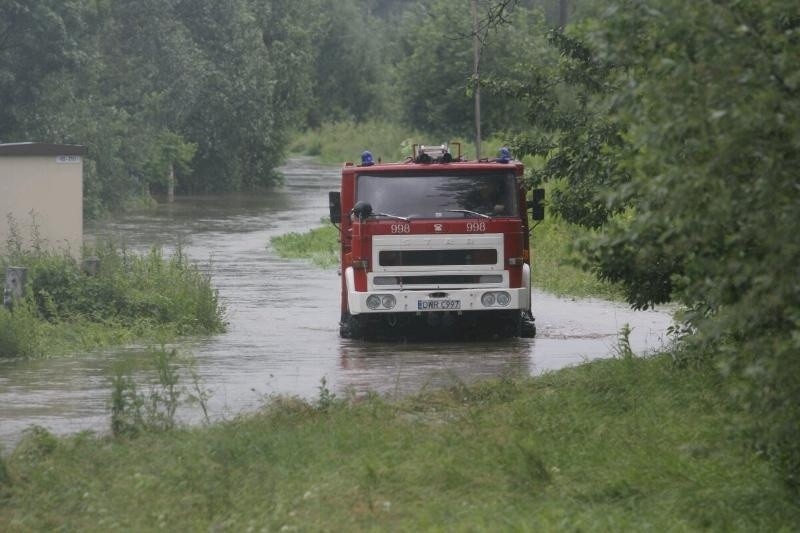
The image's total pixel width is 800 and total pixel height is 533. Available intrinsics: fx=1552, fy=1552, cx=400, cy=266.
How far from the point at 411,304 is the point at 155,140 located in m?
35.2

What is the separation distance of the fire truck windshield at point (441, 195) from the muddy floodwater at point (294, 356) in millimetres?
1631

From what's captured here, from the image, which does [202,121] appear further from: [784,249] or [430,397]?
[784,249]

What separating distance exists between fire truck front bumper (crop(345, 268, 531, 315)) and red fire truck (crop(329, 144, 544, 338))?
12 millimetres

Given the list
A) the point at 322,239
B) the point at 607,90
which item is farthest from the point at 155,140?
the point at 607,90

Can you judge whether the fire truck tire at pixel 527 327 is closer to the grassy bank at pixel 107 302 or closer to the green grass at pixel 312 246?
the grassy bank at pixel 107 302

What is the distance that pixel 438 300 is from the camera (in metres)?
17.9

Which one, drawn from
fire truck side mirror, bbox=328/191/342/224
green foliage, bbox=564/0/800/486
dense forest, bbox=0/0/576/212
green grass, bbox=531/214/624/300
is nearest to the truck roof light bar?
fire truck side mirror, bbox=328/191/342/224

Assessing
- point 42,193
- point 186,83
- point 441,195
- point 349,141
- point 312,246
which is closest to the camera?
point 441,195

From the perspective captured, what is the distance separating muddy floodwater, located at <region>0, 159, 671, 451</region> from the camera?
45.6ft

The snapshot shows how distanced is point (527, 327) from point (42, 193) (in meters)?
6.87

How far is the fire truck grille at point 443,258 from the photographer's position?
17.9 m

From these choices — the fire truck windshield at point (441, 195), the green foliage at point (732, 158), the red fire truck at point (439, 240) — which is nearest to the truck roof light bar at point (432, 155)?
the red fire truck at point (439, 240)

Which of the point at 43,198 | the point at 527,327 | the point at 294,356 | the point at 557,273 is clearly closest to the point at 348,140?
the point at 557,273

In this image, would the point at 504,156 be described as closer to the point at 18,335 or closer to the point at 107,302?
the point at 107,302
